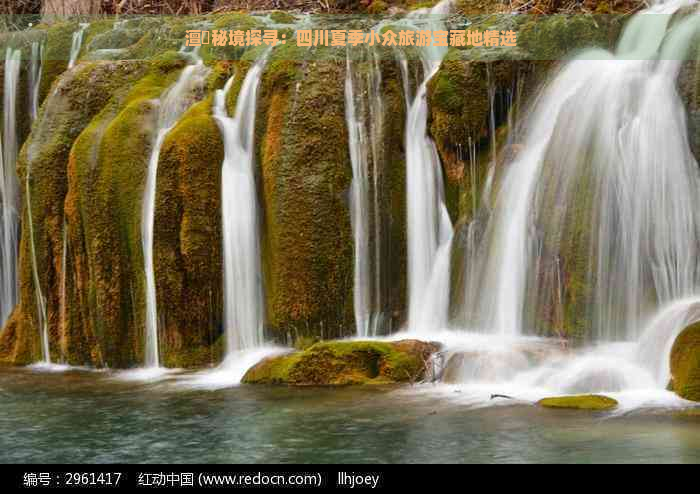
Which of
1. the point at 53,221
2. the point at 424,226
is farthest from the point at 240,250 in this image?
the point at 53,221

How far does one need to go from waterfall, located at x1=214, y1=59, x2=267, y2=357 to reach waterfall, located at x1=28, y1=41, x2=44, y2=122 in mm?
6345

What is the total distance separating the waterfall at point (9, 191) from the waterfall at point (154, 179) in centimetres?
445

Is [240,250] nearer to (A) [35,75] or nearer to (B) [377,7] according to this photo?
(A) [35,75]

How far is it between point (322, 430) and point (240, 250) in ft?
16.4

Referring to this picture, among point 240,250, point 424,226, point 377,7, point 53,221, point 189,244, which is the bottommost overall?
point 240,250

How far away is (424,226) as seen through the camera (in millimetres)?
14422

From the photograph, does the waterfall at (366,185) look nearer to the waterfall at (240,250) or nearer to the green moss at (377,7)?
the waterfall at (240,250)

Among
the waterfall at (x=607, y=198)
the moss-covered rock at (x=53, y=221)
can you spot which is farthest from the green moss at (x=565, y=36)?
the moss-covered rock at (x=53, y=221)

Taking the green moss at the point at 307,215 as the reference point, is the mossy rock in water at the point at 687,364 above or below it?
below

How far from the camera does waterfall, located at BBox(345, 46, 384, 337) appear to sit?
14258 millimetres

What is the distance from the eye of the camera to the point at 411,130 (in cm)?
1484

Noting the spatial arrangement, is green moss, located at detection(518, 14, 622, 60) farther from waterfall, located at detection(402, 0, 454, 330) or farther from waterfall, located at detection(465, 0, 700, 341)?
waterfall, located at detection(402, 0, 454, 330)

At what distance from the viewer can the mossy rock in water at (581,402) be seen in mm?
10234
